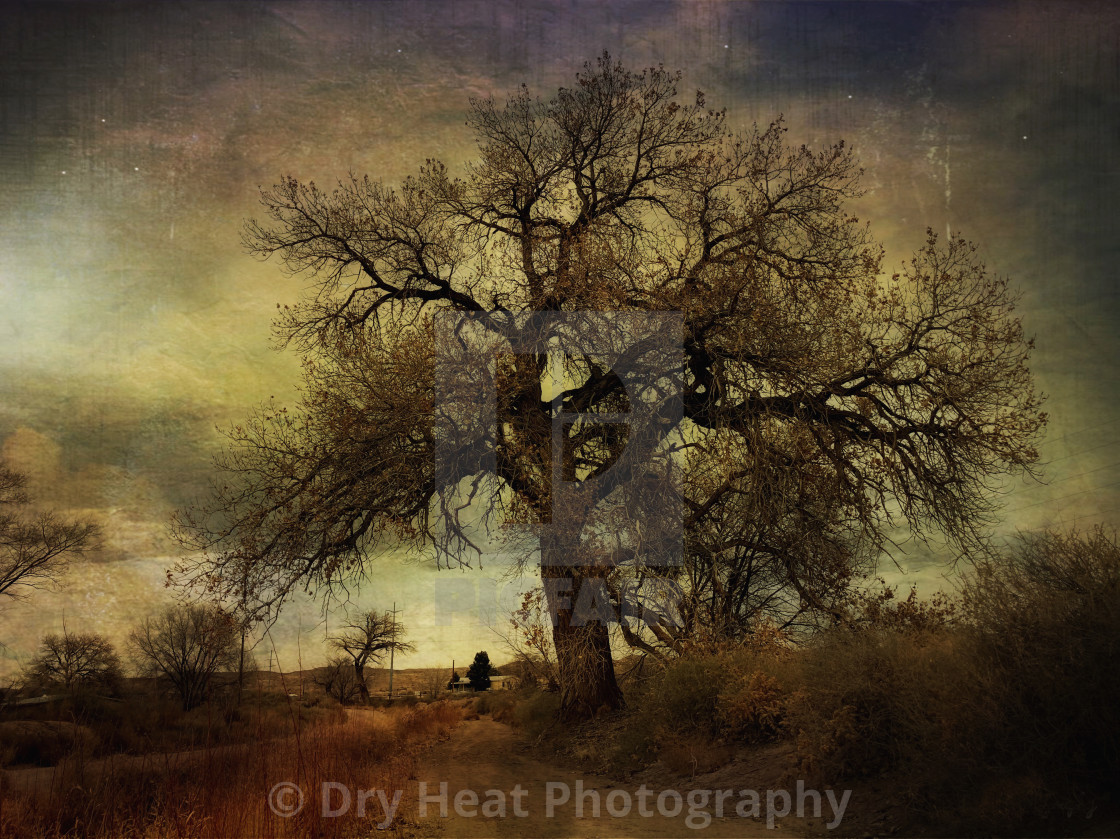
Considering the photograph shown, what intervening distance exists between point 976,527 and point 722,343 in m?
4.93

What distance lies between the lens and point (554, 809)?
8969 mm

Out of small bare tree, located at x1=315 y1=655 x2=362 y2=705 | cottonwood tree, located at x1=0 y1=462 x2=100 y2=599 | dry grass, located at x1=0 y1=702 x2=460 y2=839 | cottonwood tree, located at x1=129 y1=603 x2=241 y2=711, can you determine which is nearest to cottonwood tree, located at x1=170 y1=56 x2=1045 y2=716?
dry grass, located at x1=0 y1=702 x2=460 y2=839

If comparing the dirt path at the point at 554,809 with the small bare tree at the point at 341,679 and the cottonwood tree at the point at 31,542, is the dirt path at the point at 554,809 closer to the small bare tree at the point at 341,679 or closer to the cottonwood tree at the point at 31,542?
the cottonwood tree at the point at 31,542

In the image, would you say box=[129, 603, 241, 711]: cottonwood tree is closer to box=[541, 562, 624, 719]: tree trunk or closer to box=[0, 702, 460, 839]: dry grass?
box=[541, 562, 624, 719]: tree trunk

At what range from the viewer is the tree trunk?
12266mm

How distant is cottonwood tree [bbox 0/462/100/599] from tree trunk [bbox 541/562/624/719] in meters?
21.0

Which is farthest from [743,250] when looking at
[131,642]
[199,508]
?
[131,642]

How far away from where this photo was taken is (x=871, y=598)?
12.5m

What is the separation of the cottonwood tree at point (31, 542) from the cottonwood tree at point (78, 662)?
8.10 feet

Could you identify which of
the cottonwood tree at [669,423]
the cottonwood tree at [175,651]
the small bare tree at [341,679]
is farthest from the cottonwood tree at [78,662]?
the cottonwood tree at [669,423]

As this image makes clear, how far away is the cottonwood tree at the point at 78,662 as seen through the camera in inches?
1109

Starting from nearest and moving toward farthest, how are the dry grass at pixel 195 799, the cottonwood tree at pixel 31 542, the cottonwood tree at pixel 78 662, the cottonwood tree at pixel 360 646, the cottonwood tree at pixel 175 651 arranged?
the dry grass at pixel 195 799
the cottonwood tree at pixel 175 651
the cottonwood tree at pixel 31 542
the cottonwood tree at pixel 78 662
the cottonwood tree at pixel 360 646

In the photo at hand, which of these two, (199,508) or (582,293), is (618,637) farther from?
(199,508)

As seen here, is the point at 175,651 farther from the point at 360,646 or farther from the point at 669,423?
the point at 669,423
